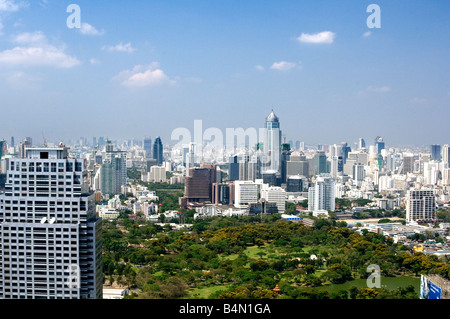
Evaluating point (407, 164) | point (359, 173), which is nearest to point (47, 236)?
point (407, 164)

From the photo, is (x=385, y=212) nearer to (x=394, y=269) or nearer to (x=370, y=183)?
(x=370, y=183)

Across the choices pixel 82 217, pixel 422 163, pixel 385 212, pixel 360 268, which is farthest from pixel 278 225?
pixel 422 163

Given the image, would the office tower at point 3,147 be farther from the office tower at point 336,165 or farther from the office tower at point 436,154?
the office tower at point 336,165

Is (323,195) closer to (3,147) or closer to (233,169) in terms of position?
(233,169)

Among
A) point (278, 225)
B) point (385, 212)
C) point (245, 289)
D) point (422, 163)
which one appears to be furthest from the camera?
point (422, 163)

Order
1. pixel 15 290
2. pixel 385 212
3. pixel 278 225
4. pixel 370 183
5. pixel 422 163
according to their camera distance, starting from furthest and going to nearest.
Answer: pixel 370 183, pixel 422 163, pixel 385 212, pixel 278 225, pixel 15 290

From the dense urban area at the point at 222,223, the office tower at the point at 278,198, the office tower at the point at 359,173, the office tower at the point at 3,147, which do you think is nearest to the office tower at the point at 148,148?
the dense urban area at the point at 222,223
